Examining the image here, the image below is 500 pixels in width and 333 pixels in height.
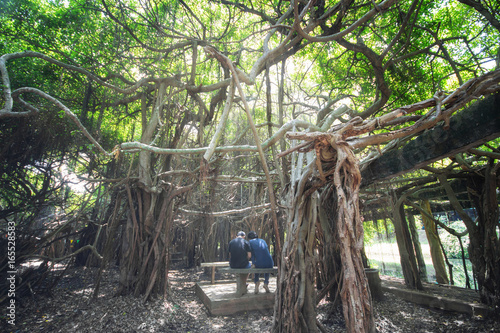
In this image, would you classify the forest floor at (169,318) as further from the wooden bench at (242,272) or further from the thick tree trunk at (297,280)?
the thick tree trunk at (297,280)

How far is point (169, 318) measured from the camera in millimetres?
4078

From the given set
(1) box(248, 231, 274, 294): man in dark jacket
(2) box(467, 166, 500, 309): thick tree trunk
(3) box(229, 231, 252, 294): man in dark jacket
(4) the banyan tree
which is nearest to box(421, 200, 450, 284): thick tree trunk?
(4) the banyan tree

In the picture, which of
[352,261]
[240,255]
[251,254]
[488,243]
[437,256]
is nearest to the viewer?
[352,261]

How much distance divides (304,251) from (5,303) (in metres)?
5.10

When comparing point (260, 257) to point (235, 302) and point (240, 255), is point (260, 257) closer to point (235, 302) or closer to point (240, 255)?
point (240, 255)

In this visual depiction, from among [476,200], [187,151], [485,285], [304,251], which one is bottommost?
[485,285]

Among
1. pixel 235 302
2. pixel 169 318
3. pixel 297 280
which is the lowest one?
pixel 169 318

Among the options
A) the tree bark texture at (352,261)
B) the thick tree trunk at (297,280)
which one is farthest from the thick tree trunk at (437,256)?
the tree bark texture at (352,261)

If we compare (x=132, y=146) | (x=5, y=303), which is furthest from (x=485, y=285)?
(x=5, y=303)

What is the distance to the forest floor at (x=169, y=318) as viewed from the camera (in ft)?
11.7

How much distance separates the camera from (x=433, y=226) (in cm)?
761

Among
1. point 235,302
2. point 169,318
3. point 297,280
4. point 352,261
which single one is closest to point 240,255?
point 235,302

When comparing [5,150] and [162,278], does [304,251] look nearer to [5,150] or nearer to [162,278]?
[162,278]

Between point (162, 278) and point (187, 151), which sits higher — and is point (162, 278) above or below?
below
